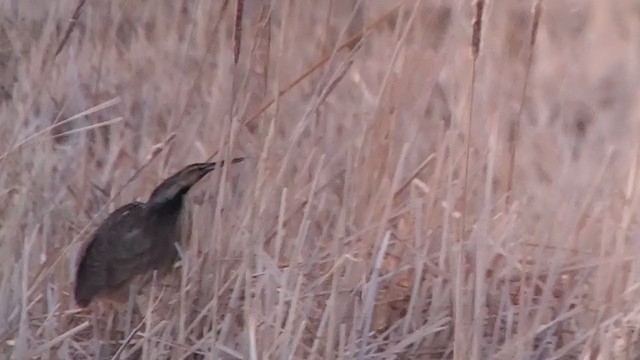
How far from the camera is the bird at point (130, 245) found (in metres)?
1.08

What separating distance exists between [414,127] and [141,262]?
1.44 feet

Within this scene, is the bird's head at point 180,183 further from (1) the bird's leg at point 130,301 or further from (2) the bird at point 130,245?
(1) the bird's leg at point 130,301

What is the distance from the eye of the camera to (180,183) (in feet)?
3.48

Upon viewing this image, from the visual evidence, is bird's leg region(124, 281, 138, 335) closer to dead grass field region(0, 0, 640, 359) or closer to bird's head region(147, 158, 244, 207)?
dead grass field region(0, 0, 640, 359)

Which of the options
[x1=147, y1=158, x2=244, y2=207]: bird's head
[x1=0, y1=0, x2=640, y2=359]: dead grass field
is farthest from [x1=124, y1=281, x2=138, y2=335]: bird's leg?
[x1=147, y1=158, x2=244, y2=207]: bird's head

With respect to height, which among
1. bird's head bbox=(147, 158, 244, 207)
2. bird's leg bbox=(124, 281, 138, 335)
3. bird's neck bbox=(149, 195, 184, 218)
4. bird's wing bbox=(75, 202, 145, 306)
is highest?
bird's head bbox=(147, 158, 244, 207)

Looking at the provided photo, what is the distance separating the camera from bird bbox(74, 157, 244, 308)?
108 centimetres

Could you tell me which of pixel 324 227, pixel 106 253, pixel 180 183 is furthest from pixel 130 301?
pixel 324 227

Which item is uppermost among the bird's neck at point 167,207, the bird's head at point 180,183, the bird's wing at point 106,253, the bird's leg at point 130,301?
the bird's head at point 180,183

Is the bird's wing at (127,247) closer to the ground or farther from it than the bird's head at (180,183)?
closer to the ground

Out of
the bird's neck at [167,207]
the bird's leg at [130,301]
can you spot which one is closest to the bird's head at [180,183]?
the bird's neck at [167,207]

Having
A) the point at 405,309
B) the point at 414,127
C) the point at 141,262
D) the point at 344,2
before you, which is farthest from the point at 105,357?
the point at 344,2

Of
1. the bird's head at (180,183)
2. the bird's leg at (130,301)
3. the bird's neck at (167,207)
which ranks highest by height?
the bird's head at (180,183)

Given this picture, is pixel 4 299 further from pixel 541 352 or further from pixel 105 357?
pixel 541 352
